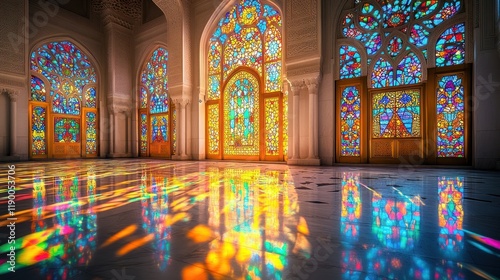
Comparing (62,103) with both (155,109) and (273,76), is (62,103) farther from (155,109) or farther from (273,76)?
(273,76)

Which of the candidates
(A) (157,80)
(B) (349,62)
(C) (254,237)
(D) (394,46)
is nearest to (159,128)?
(A) (157,80)

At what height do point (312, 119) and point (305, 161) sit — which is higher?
point (312, 119)

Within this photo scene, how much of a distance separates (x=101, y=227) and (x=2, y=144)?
9.68 meters

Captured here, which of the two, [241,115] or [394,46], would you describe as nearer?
[394,46]

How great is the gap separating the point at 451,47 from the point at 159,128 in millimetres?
9703

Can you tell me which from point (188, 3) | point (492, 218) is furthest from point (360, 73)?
point (188, 3)

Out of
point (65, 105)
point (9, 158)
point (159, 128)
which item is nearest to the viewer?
point (9, 158)

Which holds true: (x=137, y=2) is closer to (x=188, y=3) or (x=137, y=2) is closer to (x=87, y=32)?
(x=87, y=32)

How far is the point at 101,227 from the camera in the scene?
5.03 ft

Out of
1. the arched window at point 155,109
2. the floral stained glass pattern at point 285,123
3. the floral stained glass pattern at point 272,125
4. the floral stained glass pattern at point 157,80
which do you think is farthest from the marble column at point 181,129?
the floral stained glass pattern at point 285,123

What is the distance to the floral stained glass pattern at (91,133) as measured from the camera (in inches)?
420

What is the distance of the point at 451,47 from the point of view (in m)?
5.65

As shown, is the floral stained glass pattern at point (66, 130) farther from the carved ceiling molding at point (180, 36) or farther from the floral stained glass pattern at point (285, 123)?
the floral stained glass pattern at point (285, 123)

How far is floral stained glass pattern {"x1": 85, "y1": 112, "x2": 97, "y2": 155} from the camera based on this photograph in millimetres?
10672
